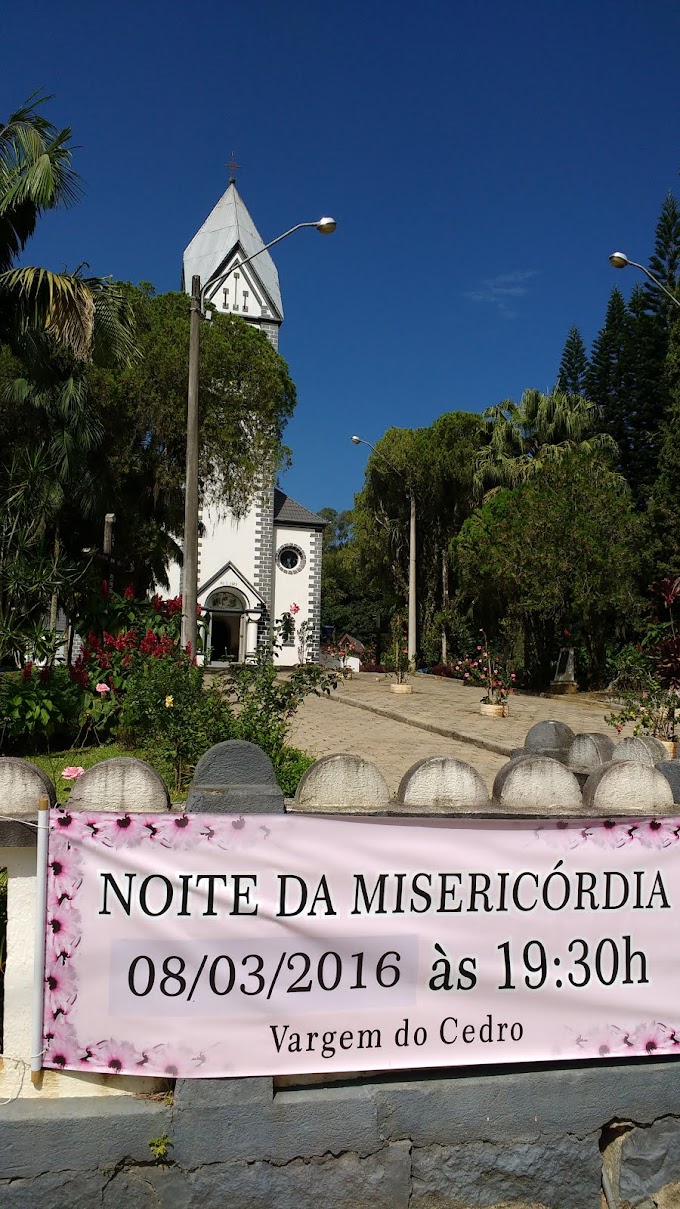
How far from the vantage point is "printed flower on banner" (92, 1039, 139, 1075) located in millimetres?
2757

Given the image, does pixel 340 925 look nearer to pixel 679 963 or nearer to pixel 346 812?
pixel 346 812

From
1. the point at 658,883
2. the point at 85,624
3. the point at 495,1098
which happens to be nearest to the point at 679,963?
the point at 658,883

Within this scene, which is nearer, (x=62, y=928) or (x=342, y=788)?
(x=62, y=928)

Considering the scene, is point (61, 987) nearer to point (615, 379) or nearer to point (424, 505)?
point (424, 505)

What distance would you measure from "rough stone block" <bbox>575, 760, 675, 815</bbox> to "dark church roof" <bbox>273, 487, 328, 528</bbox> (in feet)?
124

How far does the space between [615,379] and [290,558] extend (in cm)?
1663

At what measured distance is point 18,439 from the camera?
20.2 metres

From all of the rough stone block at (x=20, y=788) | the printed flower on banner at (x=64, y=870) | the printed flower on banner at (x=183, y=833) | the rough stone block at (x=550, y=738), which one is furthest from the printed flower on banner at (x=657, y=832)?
the rough stone block at (x=20, y=788)

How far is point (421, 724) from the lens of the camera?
539 inches

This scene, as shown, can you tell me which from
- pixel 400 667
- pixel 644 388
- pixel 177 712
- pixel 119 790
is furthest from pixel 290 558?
pixel 119 790

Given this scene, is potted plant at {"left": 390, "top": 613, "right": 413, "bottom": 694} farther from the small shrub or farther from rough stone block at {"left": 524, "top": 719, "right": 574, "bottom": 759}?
rough stone block at {"left": 524, "top": 719, "right": 574, "bottom": 759}

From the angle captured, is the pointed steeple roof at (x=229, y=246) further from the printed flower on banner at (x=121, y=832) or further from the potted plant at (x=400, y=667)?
the printed flower on banner at (x=121, y=832)

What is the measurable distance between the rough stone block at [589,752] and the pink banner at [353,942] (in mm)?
887

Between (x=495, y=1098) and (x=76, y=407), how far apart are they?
52.5ft
